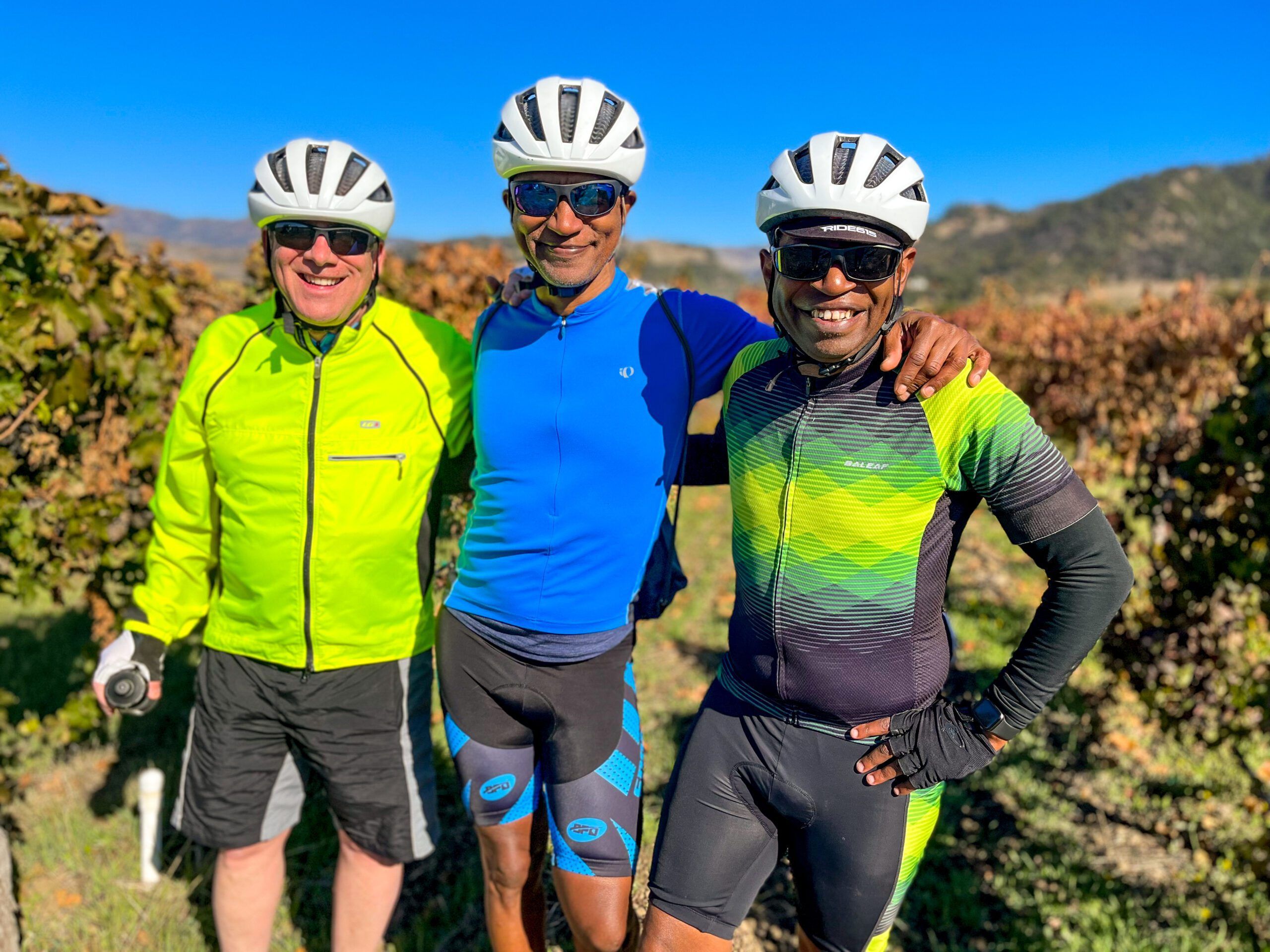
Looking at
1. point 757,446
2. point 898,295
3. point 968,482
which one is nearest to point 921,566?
point 968,482

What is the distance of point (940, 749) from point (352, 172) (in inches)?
93.1

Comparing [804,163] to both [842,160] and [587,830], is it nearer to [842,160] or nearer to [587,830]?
[842,160]

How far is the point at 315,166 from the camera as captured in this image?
263 centimetres

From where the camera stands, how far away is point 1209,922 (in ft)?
11.1

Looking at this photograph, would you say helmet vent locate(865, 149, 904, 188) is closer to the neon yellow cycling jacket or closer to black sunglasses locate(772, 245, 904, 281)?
black sunglasses locate(772, 245, 904, 281)

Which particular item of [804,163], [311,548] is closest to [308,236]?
[311,548]

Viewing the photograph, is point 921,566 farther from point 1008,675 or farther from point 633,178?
point 633,178

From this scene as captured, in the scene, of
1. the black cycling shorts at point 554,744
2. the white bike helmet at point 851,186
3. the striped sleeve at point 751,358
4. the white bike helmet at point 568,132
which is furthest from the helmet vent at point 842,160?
the black cycling shorts at point 554,744

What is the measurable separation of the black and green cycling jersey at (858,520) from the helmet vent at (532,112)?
914mm

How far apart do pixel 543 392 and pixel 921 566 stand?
1111 millimetres

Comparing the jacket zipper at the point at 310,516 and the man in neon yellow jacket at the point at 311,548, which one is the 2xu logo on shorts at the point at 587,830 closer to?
the man in neon yellow jacket at the point at 311,548

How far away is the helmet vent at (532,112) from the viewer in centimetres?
238

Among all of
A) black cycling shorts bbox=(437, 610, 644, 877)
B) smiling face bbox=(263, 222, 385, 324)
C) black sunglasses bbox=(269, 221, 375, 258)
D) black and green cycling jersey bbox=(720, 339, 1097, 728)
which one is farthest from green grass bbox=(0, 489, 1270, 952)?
black sunglasses bbox=(269, 221, 375, 258)

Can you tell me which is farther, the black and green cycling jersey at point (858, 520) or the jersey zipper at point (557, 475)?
Result: the jersey zipper at point (557, 475)
